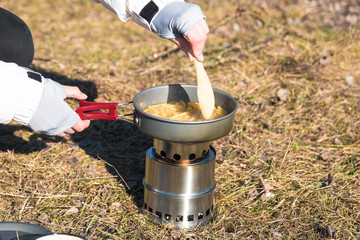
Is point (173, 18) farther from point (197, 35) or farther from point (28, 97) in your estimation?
point (28, 97)

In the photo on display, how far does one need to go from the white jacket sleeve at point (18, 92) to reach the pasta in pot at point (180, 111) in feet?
2.51

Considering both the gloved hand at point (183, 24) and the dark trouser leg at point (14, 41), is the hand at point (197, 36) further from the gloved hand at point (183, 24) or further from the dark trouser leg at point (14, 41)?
the dark trouser leg at point (14, 41)

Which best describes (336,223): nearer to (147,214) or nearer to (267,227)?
(267,227)

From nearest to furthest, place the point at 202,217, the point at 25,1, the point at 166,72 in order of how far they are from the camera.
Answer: the point at 202,217 < the point at 166,72 < the point at 25,1

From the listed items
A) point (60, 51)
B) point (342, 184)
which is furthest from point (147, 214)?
→ point (60, 51)

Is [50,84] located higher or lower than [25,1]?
higher

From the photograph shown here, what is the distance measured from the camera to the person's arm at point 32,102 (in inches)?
101

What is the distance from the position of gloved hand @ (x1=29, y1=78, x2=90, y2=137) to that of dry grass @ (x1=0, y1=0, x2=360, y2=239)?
2.33 ft

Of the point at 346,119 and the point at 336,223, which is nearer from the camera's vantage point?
the point at 336,223

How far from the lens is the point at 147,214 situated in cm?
309

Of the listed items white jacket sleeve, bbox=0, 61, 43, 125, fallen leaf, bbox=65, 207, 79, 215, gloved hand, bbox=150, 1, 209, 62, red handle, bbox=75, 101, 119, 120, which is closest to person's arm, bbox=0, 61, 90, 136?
white jacket sleeve, bbox=0, 61, 43, 125

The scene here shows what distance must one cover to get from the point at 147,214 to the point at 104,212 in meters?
0.32

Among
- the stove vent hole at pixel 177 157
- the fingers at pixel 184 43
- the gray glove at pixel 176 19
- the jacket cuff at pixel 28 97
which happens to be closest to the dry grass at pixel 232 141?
the stove vent hole at pixel 177 157

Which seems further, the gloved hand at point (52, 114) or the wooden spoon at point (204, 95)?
the wooden spoon at point (204, 95)
